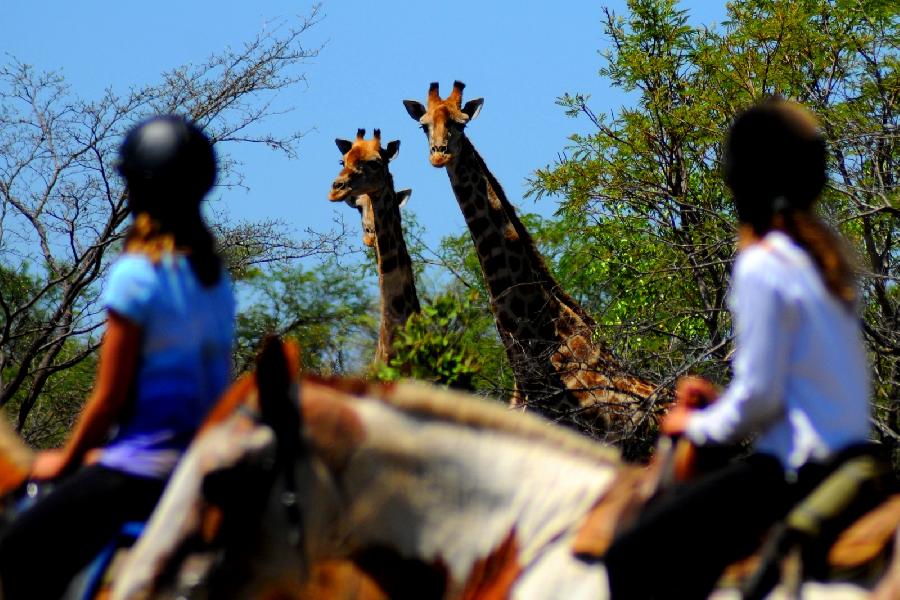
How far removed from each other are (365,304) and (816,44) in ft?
55.6

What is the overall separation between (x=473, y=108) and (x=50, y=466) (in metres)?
11.7

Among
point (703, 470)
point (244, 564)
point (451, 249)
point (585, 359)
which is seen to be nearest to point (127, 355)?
point (244, 564)

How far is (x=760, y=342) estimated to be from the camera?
349 cm

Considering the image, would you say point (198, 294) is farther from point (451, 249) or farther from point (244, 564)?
point (451, 249)

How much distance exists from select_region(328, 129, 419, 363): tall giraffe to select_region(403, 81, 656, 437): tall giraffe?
0.67 m

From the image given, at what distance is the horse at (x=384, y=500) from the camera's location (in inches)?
149

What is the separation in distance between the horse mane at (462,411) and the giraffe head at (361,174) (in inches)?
446

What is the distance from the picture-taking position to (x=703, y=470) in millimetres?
3758

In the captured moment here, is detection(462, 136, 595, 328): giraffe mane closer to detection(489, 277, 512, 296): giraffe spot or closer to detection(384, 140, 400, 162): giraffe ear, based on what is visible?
detection(489, 277, 512, 296): giraffe spot

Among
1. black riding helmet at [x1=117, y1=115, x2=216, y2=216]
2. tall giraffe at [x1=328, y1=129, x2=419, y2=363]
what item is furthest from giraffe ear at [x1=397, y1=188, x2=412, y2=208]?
black riding helmet at [x1=117, y1=115, x2=216, y2=216]

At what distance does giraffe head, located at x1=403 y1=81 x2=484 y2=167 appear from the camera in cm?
1482

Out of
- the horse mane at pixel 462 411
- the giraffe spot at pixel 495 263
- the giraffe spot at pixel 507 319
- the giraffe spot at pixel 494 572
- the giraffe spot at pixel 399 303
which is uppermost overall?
the giraffe spot at pixel 495 263

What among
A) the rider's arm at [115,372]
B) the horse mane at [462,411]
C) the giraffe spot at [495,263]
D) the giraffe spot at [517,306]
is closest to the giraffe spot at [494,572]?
the horse mane at [462,411]

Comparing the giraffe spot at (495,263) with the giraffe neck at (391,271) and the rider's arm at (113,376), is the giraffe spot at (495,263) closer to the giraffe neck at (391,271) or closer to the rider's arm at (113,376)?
the giraffe neck at (391,271)
